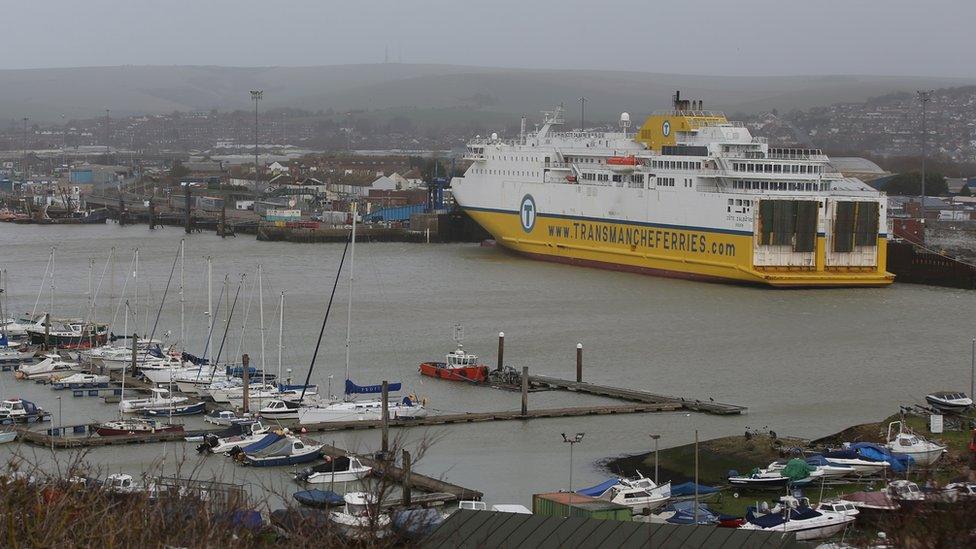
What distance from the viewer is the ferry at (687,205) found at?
20797 millimetres

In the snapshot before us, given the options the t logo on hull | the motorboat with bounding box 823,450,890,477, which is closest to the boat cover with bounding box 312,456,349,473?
the motorboat with bounding box 823,450,890,477

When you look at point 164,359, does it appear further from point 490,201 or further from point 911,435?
point 490,201

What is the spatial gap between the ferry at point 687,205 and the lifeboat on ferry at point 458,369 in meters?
7.53

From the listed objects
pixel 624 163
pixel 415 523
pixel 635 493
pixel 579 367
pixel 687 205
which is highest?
pixel 624 163

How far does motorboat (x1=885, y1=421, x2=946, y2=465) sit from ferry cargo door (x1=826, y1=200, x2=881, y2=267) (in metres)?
10.9

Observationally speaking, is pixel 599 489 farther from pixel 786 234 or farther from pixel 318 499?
pixel 786 234

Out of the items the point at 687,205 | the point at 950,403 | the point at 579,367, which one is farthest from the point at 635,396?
the point at 687,205

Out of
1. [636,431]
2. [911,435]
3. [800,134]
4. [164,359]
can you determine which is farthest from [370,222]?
[800,134]

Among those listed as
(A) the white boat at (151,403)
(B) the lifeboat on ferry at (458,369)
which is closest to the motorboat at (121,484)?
(A) the white boat at (151,403)

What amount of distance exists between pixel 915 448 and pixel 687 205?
12.5 m

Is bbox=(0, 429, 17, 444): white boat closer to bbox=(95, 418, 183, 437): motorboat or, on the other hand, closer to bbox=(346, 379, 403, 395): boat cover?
bbox=(95, 418, 183, 437): motorboat

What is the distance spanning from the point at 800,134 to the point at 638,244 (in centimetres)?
4453

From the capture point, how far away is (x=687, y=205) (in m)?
22.2

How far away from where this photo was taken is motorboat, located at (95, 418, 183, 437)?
37.7 ft
